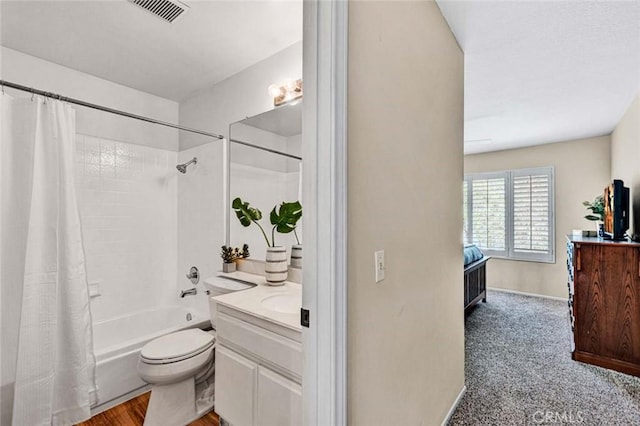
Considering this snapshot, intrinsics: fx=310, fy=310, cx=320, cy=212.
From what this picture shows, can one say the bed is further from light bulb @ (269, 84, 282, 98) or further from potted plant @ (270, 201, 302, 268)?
light bulb @ (269, 84, 282, 98)

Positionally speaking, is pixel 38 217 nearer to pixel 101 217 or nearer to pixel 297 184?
pixel 101 217

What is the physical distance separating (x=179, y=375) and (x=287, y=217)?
113 cm

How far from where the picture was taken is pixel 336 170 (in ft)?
3.04

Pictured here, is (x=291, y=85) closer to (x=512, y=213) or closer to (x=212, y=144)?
(x=212, y=144)

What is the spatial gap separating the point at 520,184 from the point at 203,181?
461 cm

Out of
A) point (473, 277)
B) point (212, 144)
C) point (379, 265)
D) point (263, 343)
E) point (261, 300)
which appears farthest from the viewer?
point (473, 277)

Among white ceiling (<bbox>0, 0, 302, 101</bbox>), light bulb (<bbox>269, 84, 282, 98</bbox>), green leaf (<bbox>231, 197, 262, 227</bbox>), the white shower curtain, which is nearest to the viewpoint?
the white shower curtain

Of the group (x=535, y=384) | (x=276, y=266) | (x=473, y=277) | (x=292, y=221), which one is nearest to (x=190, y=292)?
(x=276, y=266)

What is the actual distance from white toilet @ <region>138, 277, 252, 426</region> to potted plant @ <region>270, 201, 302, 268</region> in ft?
1.98

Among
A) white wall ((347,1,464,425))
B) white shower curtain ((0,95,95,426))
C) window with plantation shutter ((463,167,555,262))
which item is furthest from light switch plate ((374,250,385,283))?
window with plantation shutter ((463,167,555,262))

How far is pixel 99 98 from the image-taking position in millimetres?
2686

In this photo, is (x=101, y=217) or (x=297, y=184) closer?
(x=297, y=184)

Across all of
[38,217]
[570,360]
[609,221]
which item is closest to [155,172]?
[38,217]

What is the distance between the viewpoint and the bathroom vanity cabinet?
1.32 m
